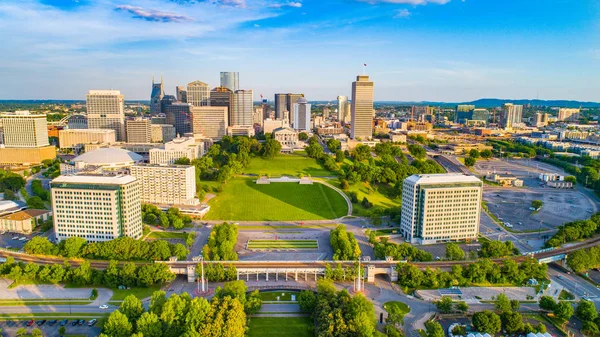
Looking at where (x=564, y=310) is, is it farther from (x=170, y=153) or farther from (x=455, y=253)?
A: (x=170, y=153)

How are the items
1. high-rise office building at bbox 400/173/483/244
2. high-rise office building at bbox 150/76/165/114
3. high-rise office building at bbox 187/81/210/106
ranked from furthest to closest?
high-rise office building at bbox 150/76/165/114 → high-rise office building at bbox 187/81/210/106 → high-rise office building at bbox 400/173/483/244

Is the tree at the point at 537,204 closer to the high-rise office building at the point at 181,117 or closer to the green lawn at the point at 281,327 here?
the green lawn at the point at 281,327

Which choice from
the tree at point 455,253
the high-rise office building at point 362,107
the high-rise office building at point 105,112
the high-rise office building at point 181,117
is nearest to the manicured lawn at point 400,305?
the tree at point 455,253

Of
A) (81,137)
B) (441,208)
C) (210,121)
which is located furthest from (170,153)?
(441,208)

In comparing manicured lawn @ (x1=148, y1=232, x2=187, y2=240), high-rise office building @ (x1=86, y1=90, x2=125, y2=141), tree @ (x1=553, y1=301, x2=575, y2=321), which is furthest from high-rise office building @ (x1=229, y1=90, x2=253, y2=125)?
tree @ (x1=553, y1=301, x2=575, y2=321)

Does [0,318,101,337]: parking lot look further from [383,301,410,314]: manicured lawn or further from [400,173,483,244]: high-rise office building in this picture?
[400,173,483,244]: high-rise office building
